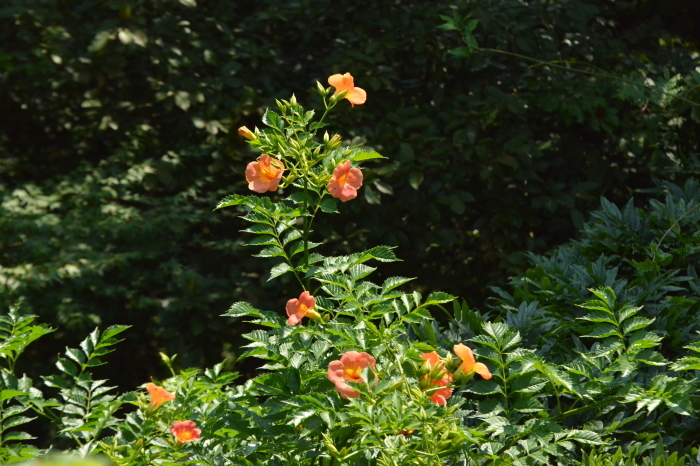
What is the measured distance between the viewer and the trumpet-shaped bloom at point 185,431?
77.2 inches

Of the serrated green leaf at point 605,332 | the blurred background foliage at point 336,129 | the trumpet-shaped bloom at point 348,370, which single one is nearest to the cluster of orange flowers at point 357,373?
the trumpet-shaped bloom at point 348,370

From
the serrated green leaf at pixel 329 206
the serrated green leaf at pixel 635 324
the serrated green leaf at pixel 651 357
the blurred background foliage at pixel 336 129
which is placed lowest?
the blurred background foliage at pixel 336 129

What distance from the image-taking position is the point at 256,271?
13.8 ft

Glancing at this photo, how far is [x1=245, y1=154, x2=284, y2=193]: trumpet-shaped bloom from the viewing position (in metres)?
1.80

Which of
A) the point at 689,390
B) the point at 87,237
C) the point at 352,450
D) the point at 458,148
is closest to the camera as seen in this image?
the point at 352,450

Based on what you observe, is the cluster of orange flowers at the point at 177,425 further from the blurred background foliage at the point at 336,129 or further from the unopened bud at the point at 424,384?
the blurred background foliage at the point at 336,129

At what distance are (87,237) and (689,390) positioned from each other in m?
3.34

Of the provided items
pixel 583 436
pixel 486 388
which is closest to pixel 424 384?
pixel 486 388

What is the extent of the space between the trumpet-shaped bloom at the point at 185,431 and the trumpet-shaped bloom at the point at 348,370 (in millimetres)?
571

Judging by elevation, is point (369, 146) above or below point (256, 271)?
above

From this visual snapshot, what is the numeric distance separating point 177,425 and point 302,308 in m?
0.56

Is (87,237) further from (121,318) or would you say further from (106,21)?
(106,21)

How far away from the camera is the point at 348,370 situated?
162 centimetres

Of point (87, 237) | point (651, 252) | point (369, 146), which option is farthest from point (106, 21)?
point (651, 252)
